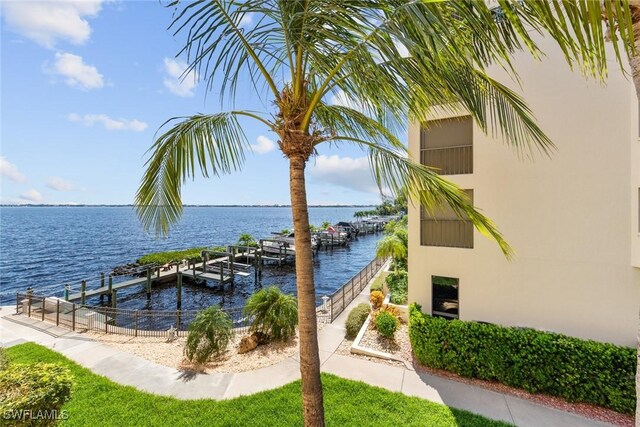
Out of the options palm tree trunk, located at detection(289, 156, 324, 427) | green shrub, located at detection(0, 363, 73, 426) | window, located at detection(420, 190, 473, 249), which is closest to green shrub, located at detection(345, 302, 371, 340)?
window, located at detection(420, 190, 473, 249)

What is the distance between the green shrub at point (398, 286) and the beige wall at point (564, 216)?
3.30 m

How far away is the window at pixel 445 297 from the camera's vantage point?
8.53 meters

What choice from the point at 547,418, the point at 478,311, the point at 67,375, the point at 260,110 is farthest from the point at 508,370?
the point at 67,375

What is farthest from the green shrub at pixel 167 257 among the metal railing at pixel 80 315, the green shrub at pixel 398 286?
the green shrub at pixel 398 286

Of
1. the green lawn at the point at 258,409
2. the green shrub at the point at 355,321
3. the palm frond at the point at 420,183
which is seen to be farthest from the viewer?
the green shrub at the point at 355,321

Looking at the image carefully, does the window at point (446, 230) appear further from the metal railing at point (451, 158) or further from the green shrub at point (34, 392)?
the green shrub at point (34, 392)

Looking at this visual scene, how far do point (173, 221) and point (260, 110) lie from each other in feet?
7.86

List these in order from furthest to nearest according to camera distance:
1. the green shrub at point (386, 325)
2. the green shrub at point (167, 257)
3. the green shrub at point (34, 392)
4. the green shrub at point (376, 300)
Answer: the green shrub at point (167, 257) → the green shrub at point (376, 300) → the green shrub at point (386, 325) → the green shrub at point (34, 392)

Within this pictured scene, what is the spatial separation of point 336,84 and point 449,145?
6.38m

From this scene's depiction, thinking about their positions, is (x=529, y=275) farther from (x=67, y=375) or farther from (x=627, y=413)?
(x=67, y=375)

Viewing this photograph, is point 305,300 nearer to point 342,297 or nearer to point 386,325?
point 386,325

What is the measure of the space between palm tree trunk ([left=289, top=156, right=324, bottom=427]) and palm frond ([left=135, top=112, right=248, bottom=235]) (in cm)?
155

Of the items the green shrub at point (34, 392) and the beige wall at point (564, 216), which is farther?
the beige wall at point (564, 216)

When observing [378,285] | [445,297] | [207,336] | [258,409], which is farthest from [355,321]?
[378,285]
